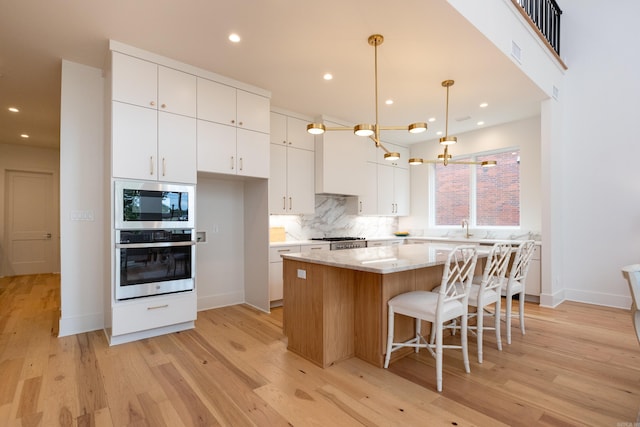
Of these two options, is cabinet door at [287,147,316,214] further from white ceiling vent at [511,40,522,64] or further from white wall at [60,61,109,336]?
white ceiling vent at [511,40,522,64]

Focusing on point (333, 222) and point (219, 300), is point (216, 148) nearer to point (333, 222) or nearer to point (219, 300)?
point (219, 300)

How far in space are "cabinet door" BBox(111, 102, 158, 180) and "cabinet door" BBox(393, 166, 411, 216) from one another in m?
4.37

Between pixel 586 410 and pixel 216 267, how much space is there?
→ 3.73m

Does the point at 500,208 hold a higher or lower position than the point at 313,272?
higher

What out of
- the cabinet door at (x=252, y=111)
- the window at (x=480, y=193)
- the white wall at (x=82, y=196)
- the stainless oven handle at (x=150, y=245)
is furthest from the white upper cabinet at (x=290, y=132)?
the window at (x=480, y=193)

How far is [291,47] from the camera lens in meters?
2.96

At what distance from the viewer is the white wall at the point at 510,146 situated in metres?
4.89

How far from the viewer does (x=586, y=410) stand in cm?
193

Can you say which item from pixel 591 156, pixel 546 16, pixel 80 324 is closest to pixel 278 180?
pixel 80 324

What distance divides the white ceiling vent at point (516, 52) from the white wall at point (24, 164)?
8.37 meters

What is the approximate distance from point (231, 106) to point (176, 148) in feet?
2.65

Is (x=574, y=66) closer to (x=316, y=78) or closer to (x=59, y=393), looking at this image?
(x=316, y=78)

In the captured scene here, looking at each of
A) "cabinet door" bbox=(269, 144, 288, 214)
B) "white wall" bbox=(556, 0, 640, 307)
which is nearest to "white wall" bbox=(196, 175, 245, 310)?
"cabinet door" bbox=(269, 144, 288, 214)

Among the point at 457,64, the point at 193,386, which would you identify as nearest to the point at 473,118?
the point at 457,64
